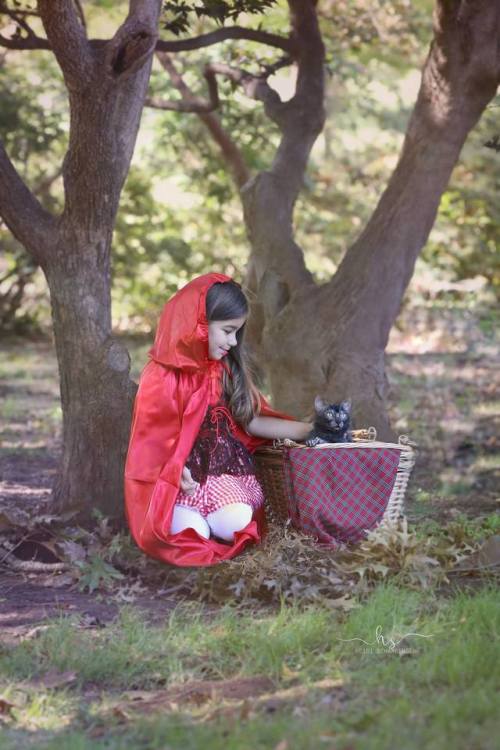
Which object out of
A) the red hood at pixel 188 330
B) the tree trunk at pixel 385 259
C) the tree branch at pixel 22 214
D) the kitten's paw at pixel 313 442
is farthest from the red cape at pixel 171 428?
the tree trunk at pixel 385 259

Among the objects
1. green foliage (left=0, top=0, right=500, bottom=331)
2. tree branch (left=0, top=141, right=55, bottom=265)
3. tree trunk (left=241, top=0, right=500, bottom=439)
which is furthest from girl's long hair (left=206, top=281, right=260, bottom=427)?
green foliage (left=0, top=0, right=500, bottom=331)

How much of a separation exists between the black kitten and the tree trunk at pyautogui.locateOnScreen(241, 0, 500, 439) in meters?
1.58

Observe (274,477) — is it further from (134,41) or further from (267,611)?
(134,41)

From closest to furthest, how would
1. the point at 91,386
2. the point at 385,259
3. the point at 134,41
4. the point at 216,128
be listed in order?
the point at 134,41
the point at 91,386
the point at 385,259
the point at 216,128

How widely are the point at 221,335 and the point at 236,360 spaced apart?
1.00 ft

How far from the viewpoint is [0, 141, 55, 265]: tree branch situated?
5.47 meters

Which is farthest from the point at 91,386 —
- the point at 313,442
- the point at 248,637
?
the point at 248,637

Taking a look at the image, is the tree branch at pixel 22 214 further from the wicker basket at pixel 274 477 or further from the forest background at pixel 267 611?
the wicker basket at pixel 274 477

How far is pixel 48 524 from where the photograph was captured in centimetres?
535

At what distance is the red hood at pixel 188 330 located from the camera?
15.9 feet

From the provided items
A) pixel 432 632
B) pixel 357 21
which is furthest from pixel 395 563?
pixel 357 21

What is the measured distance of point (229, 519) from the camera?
4.81m

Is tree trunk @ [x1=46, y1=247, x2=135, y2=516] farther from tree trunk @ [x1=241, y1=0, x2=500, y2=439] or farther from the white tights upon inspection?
tree trunk @ [x1=241, y1=0, x2=500, y2=439]

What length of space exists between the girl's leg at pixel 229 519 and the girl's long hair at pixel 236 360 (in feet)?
1.64
